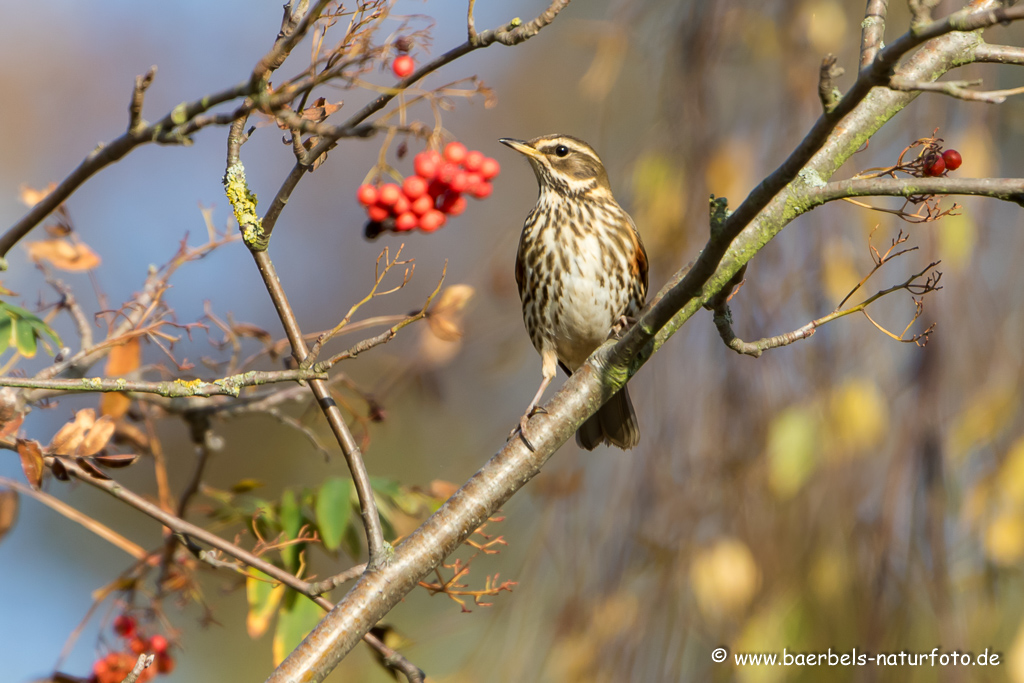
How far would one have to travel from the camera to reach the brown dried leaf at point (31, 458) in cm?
155

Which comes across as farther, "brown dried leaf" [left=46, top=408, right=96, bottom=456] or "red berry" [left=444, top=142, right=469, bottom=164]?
"red berry" [left=444, top=142, right=469, bottom=164]

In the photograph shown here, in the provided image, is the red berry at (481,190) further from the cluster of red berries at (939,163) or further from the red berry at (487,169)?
the cluster of red berries at (939,163)

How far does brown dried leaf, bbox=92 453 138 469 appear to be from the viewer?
65.8 inches

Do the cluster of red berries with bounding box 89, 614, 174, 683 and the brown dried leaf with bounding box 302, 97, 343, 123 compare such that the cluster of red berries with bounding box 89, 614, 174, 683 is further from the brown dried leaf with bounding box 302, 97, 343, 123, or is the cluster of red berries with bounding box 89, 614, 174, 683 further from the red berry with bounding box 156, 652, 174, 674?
the brown dried leaf with bounding box 302, 97, 343, 123

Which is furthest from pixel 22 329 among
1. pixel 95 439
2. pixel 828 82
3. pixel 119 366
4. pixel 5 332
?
pixel 828 82

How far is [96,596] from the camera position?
249 cm

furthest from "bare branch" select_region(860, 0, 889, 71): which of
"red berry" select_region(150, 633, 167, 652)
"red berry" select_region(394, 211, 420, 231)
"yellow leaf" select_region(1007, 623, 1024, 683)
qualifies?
"red berry" select_region(150, 633, 167, 652)

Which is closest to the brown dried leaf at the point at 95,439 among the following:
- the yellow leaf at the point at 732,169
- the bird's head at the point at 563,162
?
the yellow leaf at the point at 732,169

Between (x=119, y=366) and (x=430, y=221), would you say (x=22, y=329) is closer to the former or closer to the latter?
(x=119, y=366)

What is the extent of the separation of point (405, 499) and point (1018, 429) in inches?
77.6

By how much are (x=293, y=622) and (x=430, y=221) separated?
1058 mm

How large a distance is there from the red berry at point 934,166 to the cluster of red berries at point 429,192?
992mm

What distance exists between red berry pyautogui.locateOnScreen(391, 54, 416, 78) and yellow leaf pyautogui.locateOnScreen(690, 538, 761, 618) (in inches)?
74.3

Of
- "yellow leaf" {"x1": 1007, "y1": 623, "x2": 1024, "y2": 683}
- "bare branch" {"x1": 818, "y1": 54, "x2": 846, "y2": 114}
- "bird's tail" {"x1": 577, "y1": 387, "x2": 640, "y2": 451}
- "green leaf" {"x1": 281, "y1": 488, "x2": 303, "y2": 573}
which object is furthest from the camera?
"bird's tail" {"x1": 577, "y1": 387, "x2": 640, "y2": 451}
